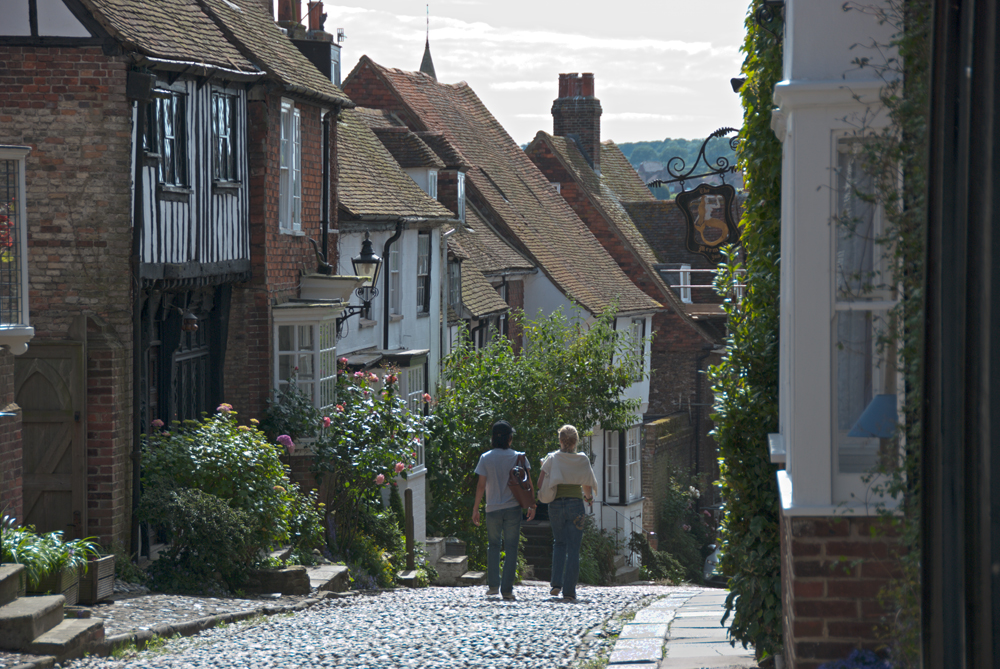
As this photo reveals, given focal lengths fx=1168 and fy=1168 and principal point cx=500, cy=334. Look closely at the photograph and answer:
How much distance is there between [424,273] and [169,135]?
380 inches

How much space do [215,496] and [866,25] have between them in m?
8.44

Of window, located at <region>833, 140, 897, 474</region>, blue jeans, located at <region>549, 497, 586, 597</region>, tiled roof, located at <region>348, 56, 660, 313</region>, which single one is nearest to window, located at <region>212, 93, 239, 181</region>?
blue jeans, located at <region>549, 497, 586, 597</region>

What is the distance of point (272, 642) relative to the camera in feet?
27.7

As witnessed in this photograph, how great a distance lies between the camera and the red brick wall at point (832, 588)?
186 inches

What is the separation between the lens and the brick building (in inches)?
1247

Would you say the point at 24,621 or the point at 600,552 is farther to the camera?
the point at 600,552

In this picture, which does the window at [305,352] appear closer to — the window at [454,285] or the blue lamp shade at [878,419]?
the window at [454,285]

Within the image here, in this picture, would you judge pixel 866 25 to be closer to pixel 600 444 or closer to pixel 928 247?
pixel 928 247

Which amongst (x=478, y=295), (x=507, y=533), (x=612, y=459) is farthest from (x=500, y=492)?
(x=612, y=459)

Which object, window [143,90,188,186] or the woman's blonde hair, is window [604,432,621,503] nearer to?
window [143,90,188,186]

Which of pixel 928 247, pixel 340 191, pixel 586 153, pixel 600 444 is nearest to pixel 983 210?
pixel 928 247

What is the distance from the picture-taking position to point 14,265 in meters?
9.68

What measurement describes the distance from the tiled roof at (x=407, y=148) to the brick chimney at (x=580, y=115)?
1327 centimetres

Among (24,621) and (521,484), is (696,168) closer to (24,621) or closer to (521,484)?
(521,484)
